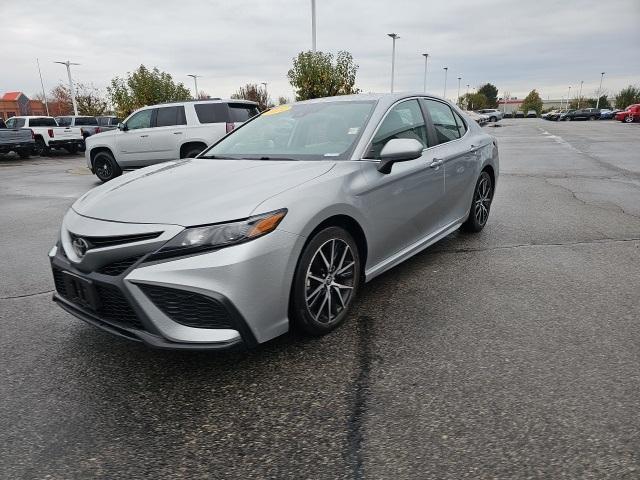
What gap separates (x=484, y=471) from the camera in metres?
1.93

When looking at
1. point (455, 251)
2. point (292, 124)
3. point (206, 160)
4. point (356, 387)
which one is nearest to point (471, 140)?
point (455, 251)

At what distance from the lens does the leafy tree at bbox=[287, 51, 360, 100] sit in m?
22.4

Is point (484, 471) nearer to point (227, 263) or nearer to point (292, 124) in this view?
point (227, 263)

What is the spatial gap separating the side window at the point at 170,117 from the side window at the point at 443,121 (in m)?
7.69

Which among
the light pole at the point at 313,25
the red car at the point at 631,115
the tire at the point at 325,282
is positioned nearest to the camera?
the tire at the point at 325,282

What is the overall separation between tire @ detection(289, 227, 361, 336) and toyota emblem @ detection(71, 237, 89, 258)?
1.17m

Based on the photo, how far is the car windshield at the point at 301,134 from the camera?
349 cm

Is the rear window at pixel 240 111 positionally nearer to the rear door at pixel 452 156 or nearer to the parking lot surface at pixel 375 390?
the rear door at pixel 452 156

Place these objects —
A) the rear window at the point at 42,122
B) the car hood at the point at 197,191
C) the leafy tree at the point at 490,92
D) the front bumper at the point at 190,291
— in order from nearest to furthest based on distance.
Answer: the front bumper at the point at 190,291, the car hood at the point at 197,191, the rear window at the point at 42,122, the leafy tree at the point at 490,92

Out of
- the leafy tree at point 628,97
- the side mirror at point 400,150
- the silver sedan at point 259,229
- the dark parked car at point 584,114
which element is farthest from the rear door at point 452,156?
the leafy tree at point 628,97

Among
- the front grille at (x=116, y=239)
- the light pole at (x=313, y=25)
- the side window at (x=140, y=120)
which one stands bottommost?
the front grille at (x=116, y=239)

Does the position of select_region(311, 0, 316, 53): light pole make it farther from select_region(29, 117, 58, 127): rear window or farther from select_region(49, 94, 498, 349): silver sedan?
select_region(49, 94, 498, 349): silver sedan

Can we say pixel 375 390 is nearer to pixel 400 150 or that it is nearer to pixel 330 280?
pixel 330 280

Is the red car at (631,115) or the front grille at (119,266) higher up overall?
the front grille at (119,266)
